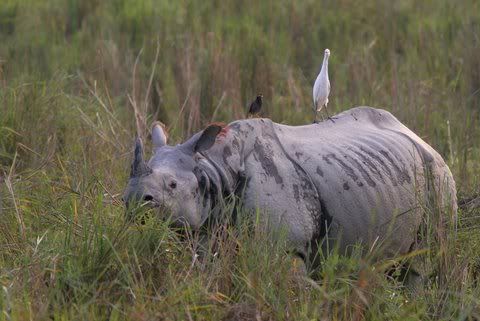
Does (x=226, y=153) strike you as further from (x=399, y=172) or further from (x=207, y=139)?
(x=399, y=172)

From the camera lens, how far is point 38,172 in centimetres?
624

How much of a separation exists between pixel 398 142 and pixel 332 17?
18.0 ft

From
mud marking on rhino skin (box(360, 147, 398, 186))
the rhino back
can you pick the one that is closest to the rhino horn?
the rhino back

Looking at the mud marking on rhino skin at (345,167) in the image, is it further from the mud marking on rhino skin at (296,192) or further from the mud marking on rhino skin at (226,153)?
the mud marking on rhino skin at (226,153)

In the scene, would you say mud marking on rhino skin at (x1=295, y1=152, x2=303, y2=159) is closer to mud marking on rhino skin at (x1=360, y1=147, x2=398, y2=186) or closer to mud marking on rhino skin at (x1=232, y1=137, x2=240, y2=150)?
mud marking on rhino skin at (x1=232, y1=137, x2=240, y2=150)

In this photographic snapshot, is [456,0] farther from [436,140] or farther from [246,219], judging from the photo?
[246,219]

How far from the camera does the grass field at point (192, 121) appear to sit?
171 inches

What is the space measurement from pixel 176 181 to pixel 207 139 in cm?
31

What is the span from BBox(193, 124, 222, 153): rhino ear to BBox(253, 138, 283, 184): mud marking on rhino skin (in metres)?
0.28

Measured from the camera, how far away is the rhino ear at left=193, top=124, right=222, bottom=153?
4.99m

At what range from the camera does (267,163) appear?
520cm

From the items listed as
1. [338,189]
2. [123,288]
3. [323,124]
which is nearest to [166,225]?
[123,288]

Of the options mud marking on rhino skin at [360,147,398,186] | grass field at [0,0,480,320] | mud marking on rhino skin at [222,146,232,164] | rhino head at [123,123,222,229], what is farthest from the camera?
mud marking on rhino skin at [360,147,398,186]

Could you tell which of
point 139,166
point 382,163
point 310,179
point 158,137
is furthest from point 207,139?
point 382,163
